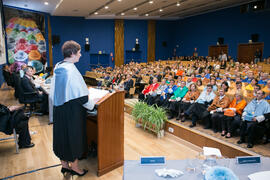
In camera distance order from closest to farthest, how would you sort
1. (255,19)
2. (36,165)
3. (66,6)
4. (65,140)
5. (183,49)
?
(65,140), (36,165), (66,6), (255,19), (183,49)

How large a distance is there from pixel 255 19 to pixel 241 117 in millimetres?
10777

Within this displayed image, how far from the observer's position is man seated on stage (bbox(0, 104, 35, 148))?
3.00 m

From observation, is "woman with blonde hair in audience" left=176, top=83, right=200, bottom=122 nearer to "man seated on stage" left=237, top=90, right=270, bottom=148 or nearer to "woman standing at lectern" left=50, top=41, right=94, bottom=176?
"man seated on stage" left=237, top=90, right=270, bottom=148

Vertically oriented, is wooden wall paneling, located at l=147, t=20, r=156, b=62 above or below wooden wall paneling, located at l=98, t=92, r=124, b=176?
above

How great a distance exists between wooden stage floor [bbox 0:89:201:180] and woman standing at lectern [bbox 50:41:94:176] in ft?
1.77

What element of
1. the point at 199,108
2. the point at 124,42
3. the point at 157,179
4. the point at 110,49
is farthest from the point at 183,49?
the point at 157,179

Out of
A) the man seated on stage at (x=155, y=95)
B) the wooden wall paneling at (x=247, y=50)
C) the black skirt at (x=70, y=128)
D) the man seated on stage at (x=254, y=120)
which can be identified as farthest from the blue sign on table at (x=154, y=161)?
the wooden wall paneling at (x=247, y=50)

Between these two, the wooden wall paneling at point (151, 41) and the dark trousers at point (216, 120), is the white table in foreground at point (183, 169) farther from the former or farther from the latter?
the wooden wall paneling at point (151, 41)

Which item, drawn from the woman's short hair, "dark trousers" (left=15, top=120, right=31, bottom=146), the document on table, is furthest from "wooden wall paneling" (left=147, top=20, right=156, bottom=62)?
the document on table

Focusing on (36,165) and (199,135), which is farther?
(199,135)

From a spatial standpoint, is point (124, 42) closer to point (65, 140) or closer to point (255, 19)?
point (255, 19)

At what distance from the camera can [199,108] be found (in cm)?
443

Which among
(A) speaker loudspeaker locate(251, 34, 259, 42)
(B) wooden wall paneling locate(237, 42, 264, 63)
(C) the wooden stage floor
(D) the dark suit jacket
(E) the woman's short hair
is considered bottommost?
(C) the wooden stage floor

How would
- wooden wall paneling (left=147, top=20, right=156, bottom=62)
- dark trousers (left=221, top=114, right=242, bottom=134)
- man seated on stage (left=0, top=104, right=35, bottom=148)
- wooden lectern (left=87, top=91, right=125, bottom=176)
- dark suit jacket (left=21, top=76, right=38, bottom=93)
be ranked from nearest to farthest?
wooden lectern (left=87, top=91, right=125, bottom=176) < man seated on stage (left=0, top=104, right=35, bottom=148) < dark trousers (left=221, top=114, right=242, bottom=134) < dark suit jacket (left=21, top=76, right=38, bottom=93) < wooden wall paneling (left=147, top=20, right=156, bottom=62)
